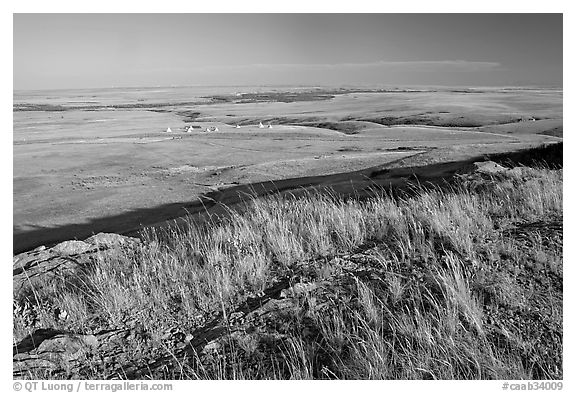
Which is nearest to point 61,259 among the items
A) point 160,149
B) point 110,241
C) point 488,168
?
point 110,241

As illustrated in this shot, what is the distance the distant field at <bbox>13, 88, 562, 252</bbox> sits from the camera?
8.43 metres

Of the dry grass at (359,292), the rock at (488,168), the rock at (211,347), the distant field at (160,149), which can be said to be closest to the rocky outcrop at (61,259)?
the dry grass at (359,292)

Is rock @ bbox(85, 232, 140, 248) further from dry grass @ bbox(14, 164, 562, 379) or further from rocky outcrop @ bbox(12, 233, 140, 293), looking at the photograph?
dry grass @ bbox(14, 164, 562, 379)

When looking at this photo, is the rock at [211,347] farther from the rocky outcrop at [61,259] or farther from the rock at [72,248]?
the rock at [72,248]

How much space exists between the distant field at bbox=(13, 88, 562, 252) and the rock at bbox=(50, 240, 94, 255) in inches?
86.6

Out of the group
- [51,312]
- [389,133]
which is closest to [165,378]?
[51,312]

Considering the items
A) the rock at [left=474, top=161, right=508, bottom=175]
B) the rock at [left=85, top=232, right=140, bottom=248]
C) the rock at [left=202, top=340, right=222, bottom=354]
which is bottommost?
the rock at [left=202, top=340, right=222, bottom=354]

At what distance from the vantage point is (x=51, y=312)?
3.35 metres

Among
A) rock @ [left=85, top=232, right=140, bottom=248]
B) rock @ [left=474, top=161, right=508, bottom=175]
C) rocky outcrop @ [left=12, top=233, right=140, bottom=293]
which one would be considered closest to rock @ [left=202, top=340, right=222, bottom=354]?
rocky outcrop @ [left=12, top=233, right=140, bottom=293]

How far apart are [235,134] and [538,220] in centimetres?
1580

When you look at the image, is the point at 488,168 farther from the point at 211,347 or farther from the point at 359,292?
the point at 211,347

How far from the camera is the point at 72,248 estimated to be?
15.8 feet
